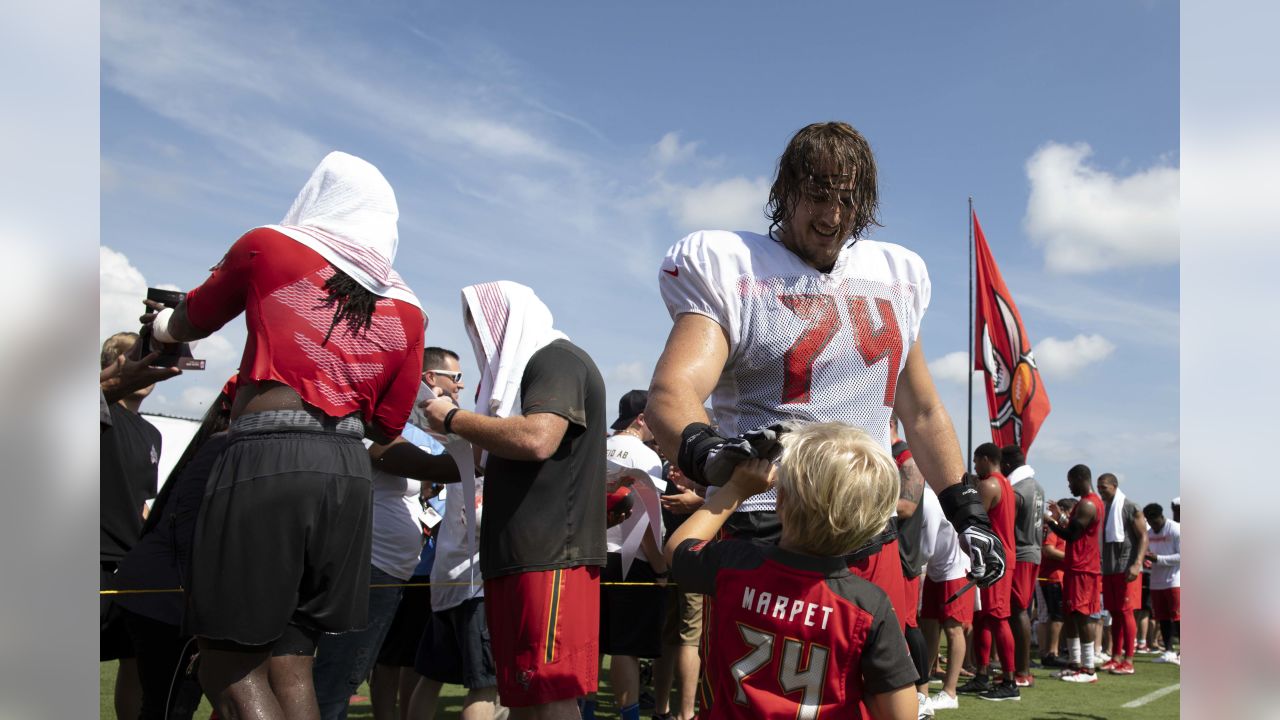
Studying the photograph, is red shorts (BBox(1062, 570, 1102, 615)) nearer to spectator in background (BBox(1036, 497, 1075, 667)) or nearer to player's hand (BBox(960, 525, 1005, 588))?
spectator in background (BBox(1036, 497, 1075, 667))

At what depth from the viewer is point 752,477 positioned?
7.28 ft

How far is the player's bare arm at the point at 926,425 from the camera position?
287 cm

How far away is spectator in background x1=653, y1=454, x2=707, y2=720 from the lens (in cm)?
605

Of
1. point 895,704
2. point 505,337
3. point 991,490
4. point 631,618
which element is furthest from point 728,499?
point 991,490

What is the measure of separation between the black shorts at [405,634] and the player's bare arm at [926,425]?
3.14 m

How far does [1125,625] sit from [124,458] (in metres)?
11.5

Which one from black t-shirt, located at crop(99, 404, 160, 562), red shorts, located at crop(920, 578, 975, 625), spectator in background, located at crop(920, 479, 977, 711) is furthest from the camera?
red shorts, located at crop(920, 578, 975, 625)

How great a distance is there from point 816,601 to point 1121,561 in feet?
38.5

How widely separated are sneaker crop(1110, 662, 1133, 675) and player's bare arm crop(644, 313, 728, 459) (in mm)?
11037

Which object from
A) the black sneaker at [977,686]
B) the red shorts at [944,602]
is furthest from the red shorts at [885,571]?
the black sneaker at [977,686]

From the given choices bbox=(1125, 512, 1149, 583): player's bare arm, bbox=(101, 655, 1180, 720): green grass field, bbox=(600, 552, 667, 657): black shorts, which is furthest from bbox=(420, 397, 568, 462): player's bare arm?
bbox=(1125, 512, 1149, 583): player's bare arm

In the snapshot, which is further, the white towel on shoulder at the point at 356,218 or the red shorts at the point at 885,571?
the white towel on shoulder at the point at 356,218

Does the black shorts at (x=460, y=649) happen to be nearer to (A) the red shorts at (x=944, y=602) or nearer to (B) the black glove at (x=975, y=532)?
(B) the black glove at (x=975, y=532)
